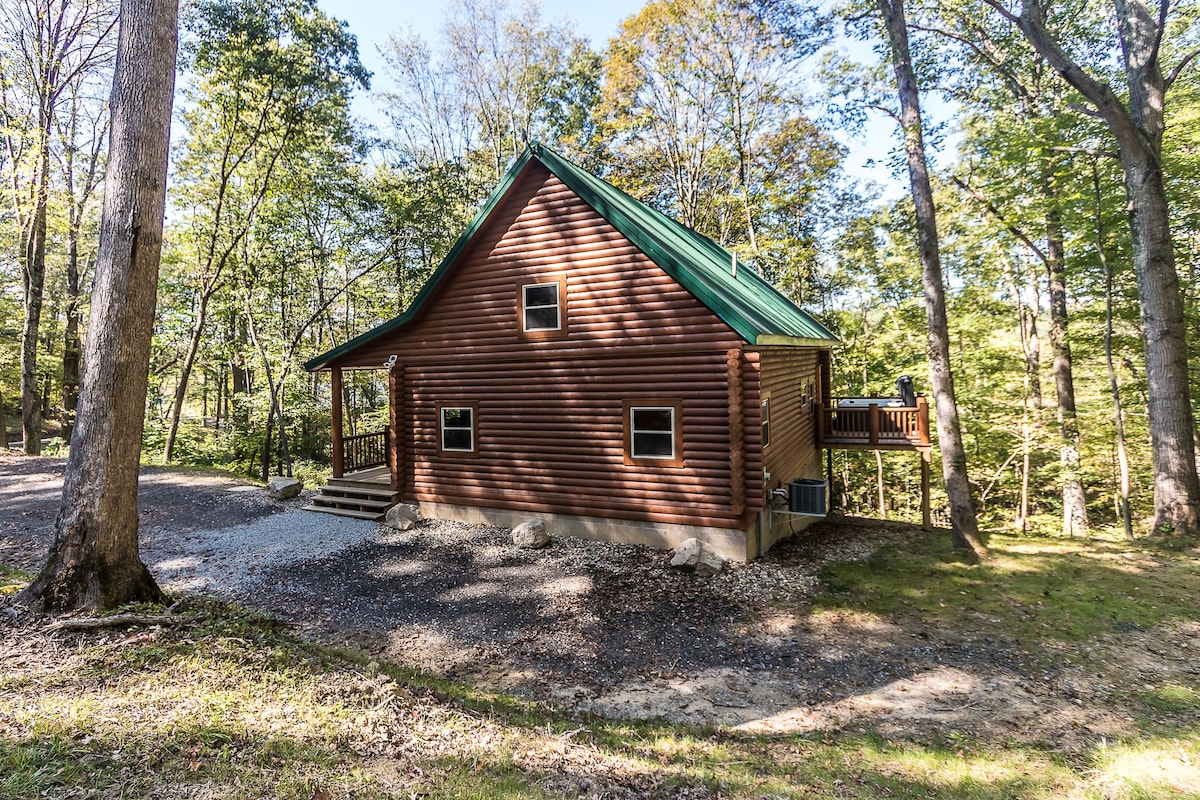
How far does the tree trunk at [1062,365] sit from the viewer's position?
1447 cm

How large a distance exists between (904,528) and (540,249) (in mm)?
10114

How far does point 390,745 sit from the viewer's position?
3.75 meters

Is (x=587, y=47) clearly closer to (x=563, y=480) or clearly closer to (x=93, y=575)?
(x=563, y=480)

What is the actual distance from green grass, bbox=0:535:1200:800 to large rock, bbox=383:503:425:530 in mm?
5635

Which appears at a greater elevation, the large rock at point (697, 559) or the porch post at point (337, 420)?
the porch post at point (337, 420)

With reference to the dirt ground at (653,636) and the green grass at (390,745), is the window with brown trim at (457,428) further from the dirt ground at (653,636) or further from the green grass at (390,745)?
the green grass at (390,745)

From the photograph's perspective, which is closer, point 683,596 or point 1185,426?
point 683,596

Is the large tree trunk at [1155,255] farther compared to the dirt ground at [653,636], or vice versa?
the large tree trunk at [1155,255]

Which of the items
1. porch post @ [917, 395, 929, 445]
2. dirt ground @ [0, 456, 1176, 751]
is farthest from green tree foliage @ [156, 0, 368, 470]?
porch post @ [917, 395, 929, 445]

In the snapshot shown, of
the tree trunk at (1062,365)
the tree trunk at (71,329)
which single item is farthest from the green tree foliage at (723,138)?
the tree trunk at (71,329)

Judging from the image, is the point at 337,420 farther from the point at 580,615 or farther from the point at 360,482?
the point at 580,615

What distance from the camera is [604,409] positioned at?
10391 mm

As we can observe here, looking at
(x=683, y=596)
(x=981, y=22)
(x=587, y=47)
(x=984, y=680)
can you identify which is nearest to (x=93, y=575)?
(x=683, y=596)

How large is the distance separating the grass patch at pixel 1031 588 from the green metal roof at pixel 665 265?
435 cm
